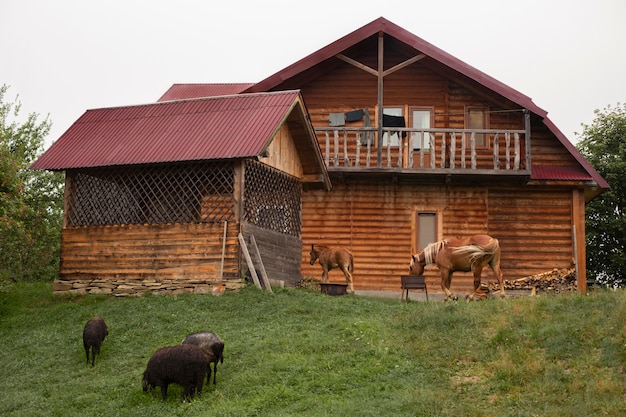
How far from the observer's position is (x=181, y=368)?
15164 mm

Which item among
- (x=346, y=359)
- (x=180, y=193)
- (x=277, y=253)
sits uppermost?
(x=180, y=193)

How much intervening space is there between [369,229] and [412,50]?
6.33 meters

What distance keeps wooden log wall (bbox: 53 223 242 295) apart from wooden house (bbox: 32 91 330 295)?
28 millimetres

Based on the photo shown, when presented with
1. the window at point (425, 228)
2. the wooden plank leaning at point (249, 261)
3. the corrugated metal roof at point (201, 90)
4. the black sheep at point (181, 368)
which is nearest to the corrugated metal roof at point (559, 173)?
the window at point (425, 228)

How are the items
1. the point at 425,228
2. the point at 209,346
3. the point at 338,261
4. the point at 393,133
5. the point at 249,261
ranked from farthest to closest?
the point at 393,133 → the point at 425,228 → the point at 338,261 → the point at 249,261 → the point at 209,346

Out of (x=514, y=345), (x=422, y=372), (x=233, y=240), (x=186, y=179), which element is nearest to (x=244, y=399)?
(x=422, y=372)

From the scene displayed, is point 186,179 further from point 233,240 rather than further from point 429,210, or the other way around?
point 429,210

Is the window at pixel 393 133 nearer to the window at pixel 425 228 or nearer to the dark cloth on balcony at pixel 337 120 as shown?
the dark cloth on balcony at pixel 337 120

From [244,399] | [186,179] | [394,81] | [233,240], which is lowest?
[244,399]

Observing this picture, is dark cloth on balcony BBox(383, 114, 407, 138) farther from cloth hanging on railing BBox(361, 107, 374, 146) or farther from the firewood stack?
the firewood stack

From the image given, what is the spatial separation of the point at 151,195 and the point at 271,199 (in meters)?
3.40

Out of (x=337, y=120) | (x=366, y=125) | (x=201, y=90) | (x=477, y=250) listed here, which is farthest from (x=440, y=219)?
(x=201, y=90)

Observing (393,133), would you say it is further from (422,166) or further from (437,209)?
(437,209)

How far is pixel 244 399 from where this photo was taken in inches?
587
